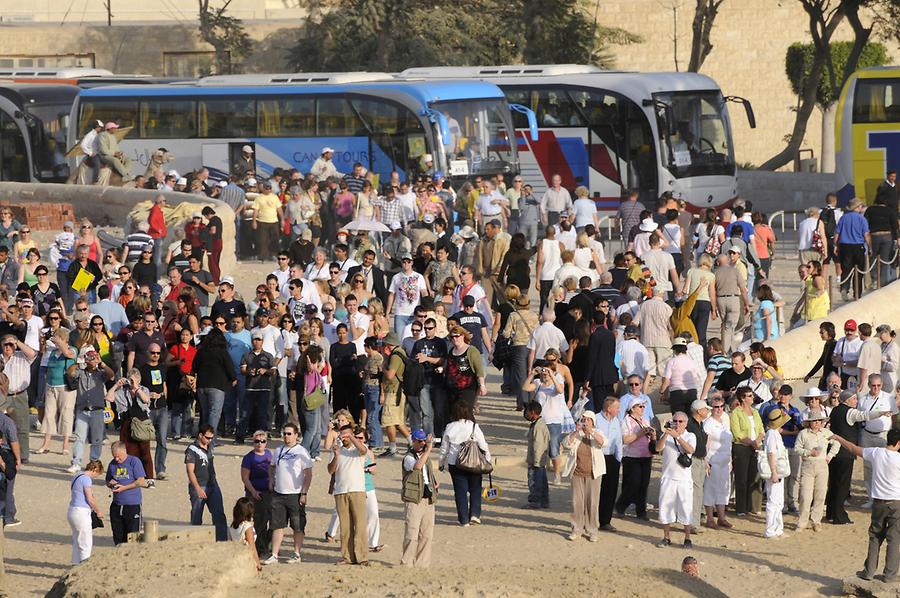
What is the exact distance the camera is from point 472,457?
15977 millimetres

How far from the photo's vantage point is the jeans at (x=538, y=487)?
1694 centimetres

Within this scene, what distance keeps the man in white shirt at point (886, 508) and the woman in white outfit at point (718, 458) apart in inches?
58.3

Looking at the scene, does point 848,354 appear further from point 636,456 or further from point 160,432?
point 160,432

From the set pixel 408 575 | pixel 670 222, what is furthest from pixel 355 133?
pixel 408 575

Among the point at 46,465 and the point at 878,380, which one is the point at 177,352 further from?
the point at 878,380

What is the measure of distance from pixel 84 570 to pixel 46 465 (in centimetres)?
563

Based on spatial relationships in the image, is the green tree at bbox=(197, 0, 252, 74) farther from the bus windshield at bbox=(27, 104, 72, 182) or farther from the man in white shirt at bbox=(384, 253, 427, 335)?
the man in white shirt at bbox=(384, 253, 427, 335)

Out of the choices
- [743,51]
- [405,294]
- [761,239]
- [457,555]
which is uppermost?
[743,51]

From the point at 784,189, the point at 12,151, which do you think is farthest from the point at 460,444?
the point at 784,189

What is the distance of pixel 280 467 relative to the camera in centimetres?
1510

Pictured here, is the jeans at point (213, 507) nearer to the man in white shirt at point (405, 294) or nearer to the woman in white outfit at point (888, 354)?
the man in white shirt at point (405, 294)

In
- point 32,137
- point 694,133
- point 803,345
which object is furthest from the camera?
point 32,137

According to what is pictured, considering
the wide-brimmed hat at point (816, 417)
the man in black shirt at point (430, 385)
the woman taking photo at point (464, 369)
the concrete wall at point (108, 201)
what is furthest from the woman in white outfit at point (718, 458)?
the concrete wall at point (108, 201)

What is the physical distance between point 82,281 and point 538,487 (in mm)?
8437
